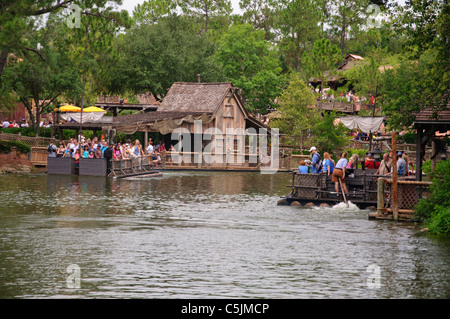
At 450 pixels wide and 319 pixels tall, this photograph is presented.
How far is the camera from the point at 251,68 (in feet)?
244

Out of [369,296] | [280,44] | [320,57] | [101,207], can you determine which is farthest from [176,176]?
[280,44]

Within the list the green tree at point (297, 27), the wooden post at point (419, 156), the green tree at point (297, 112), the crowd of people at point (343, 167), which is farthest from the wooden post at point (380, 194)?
the green tree at point (297, 27)

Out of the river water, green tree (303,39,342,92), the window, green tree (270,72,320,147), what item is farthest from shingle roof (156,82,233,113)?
the river water

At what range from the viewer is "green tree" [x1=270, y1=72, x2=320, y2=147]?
56031mm

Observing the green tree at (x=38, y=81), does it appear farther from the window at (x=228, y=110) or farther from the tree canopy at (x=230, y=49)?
the window at (x=228, y=110)

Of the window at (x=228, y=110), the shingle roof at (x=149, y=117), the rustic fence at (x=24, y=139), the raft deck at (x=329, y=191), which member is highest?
the window at (x=228, y=110)

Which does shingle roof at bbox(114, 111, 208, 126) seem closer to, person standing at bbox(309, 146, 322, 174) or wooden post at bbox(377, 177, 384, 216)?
person standing at bbox(309, 146, 322, 174)

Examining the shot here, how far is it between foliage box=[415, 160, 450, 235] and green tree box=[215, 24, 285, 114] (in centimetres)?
5187

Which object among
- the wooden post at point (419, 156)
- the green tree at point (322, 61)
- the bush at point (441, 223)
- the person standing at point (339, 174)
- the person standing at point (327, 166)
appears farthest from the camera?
the green tree at point (322, 61)

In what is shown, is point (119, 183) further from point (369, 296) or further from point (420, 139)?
point (369, 296)

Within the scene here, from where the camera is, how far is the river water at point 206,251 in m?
11.5

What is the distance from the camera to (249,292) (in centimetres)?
1123

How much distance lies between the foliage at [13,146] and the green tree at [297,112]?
22107mm

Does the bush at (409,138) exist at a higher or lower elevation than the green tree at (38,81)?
lower
